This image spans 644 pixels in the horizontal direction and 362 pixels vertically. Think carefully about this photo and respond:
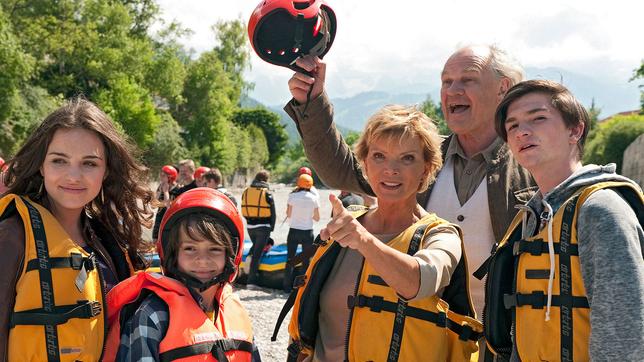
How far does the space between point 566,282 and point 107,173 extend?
256cm

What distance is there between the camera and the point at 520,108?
2666 millimetres

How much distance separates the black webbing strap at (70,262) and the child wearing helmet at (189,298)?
20 centimetres

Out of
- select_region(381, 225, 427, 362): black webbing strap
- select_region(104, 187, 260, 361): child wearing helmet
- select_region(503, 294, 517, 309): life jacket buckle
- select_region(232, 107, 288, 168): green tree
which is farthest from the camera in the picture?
select_region(232, 107, 288, 168): green tree

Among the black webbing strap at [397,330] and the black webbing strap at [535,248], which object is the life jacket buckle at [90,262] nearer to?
the black webbing strap at [397,330]

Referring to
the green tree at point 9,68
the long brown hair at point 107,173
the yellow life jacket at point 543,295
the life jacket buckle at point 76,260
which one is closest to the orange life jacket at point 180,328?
the life jacket buckle at point 76,260

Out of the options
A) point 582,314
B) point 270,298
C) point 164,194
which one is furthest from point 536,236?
point 164,194

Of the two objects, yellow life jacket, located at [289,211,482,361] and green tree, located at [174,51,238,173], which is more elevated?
green tree, located at [174,51,238,173]

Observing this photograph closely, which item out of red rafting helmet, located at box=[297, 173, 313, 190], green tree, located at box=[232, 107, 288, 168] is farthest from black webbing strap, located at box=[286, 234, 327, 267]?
green tree, located at box=[232, 107, 288, 168]

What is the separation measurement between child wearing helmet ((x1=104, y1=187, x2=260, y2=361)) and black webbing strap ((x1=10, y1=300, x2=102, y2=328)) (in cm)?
18

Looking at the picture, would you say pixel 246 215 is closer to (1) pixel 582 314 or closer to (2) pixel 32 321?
(2) pixel 32 321

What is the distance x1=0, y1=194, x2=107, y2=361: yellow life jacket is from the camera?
2633 mm

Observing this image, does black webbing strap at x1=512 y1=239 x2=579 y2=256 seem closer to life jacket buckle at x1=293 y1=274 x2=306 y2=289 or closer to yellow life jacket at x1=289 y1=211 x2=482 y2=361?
yellow life jacket at x1=289 y1=211 x2=482 y2=361

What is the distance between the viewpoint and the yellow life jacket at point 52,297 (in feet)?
8.64

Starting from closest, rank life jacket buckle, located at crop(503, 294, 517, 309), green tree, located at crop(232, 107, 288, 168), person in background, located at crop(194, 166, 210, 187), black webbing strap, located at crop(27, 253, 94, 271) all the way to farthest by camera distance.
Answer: life jacket buckle, located at crop(503, 294, 517, 309), black webbing strap, located at crop(27, 253, 94, 271), person in background, located at crop(194, 166, 210, 187), green tree, located at crop(232, 107, 288, 168)
